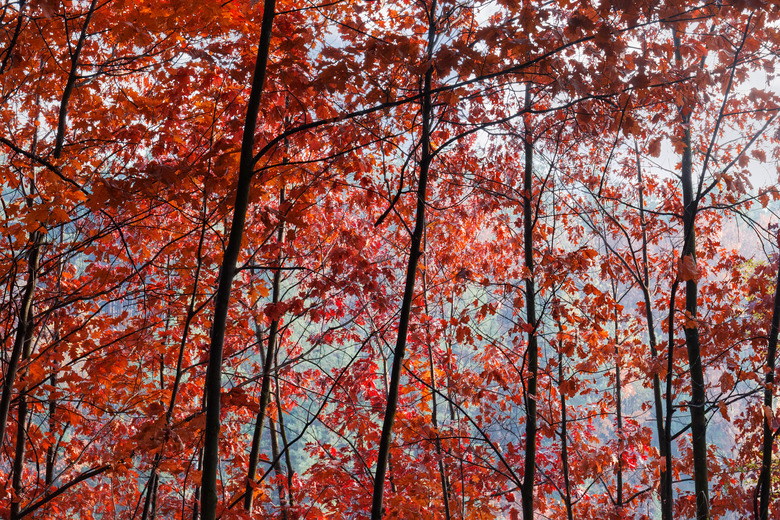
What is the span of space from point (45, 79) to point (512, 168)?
5.12m

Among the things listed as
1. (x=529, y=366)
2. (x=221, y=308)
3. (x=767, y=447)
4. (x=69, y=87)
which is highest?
(x=69, y=87)

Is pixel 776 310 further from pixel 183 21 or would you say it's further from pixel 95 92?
pixel 95 92

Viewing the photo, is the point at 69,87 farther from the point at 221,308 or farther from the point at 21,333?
the point at 221,308

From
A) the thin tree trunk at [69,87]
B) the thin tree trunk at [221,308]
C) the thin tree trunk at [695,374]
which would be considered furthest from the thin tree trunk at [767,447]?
the thin tree trunk at [69,87]

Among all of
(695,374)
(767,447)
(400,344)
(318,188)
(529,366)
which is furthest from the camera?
(695,374)

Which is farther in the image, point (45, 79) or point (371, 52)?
point (45, 79)

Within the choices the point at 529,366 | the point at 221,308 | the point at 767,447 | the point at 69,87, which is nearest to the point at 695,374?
the point at 529,366

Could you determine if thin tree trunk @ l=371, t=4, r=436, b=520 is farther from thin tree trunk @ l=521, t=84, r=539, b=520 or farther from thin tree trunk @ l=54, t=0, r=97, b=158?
thin tree trunk @ l=54, t=0, r=97, b=158

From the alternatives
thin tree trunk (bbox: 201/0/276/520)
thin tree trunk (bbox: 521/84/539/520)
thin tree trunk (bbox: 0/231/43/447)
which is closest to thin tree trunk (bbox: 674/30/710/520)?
thin tree trunk (bbox: 521/84/539/520)

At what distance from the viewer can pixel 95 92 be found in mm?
4508

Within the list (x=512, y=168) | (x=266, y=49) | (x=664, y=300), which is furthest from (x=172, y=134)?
(x=664, y=300)

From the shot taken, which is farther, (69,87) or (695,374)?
(695,374)

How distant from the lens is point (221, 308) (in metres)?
2.15

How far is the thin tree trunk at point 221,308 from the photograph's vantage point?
201 cm
